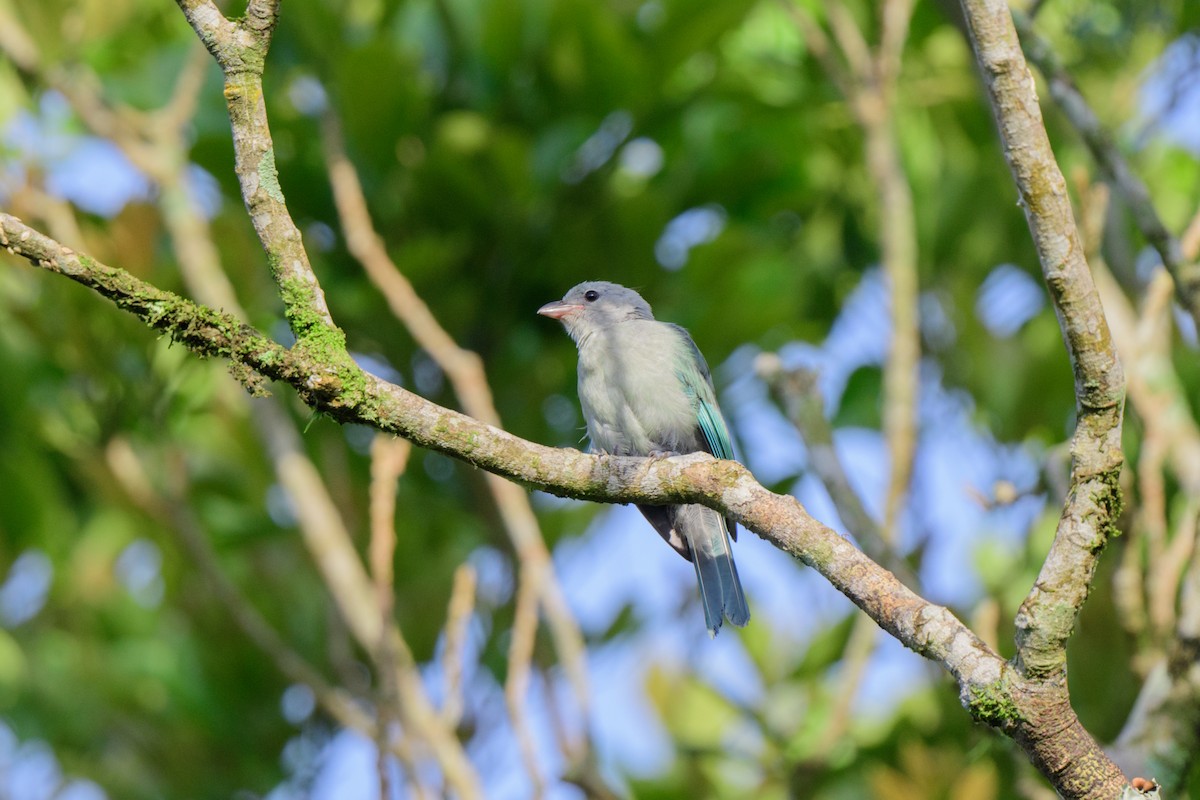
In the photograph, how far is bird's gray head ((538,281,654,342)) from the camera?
5.19 meters

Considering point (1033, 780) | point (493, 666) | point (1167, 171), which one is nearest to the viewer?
point (1033, 780)

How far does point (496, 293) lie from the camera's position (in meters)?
5.31

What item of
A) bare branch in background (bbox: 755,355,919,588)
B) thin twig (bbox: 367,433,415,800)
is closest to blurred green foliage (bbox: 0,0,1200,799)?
thin twig (bbox: 367,433,415,800)

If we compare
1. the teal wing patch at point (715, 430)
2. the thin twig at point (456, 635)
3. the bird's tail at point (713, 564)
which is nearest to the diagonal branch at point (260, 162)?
the thin twig at point (456, 635)

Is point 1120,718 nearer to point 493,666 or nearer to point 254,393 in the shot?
point 493,666

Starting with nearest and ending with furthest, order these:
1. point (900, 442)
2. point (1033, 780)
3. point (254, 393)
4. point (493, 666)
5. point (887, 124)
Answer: point (254, 393) < point (1033, 780) < point (900, 442) < point (887, 124) < point (493, 666)

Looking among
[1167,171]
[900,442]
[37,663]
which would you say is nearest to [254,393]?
[900,442]

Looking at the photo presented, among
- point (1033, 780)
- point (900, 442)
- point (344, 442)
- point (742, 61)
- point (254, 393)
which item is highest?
point (742, 61)

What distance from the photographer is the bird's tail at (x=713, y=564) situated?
4.14m

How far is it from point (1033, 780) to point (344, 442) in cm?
307

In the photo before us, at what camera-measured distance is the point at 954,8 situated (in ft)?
14.5

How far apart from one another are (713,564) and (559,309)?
1.28 m

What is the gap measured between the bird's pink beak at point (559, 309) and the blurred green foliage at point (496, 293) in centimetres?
21

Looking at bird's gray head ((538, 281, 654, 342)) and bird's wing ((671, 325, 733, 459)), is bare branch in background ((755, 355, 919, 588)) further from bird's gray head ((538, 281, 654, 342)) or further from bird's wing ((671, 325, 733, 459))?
bird's gray head ((538, 281, 654, 342))
